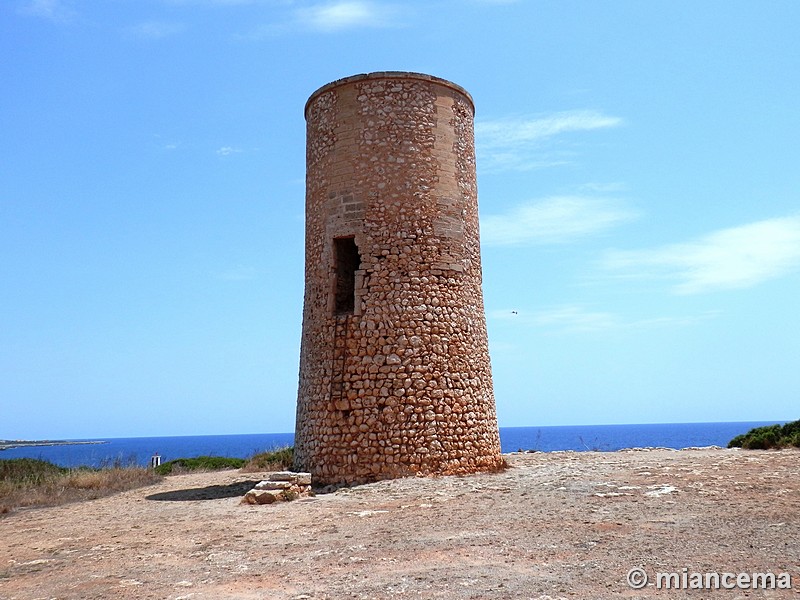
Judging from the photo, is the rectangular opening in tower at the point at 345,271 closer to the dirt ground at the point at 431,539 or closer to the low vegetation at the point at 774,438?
the dirt ground at the point at 431,539

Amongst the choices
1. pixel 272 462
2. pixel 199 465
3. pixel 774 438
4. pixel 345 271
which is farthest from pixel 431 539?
pixel 774 438

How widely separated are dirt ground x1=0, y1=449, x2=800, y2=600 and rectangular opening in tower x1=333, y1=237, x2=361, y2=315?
347cm

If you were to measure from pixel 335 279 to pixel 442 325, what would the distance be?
2.14 meters

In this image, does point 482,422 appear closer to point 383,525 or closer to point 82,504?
point 383,525

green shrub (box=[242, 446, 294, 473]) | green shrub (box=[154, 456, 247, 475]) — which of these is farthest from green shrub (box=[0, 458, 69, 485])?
green shrub (box=[242, 446, 294, 473])

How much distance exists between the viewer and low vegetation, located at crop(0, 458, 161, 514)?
11.0 meters

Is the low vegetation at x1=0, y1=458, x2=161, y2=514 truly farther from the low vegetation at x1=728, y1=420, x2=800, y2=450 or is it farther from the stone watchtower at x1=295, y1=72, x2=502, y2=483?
the low vegetation at x1=728, y1=420, x2=800, y2=450

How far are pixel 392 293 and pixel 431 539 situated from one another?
545 centimetres

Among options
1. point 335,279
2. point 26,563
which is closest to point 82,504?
point 26,563

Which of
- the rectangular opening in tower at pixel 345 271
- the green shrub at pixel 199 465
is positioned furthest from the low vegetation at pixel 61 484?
the rectangular opening in tower at pixel 345 271

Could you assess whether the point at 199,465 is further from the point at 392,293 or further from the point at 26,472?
the point at 392,293

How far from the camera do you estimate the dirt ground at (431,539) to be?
17.1 ft

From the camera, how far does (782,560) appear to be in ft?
17.2

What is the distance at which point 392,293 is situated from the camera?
1148 centimetres
